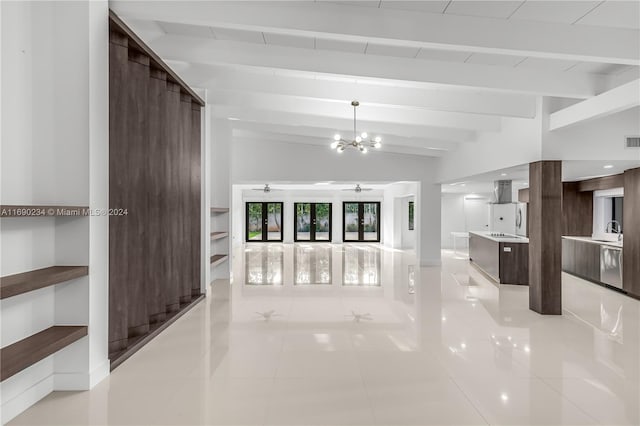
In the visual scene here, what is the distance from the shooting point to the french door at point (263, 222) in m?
18.0

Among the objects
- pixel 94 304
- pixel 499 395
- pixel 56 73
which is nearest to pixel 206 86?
pixel 56 73

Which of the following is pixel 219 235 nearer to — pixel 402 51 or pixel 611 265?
pixel 402 51

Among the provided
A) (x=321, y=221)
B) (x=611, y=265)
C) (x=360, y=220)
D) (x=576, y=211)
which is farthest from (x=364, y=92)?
(x=321, y=221)

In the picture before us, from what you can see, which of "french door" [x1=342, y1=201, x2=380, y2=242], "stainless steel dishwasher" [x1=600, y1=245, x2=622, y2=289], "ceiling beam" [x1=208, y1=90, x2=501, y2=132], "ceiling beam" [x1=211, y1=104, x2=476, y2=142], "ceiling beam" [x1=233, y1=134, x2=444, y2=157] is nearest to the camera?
"ceiling beam" [x1=208, y1=90, x2=501, y2=132]

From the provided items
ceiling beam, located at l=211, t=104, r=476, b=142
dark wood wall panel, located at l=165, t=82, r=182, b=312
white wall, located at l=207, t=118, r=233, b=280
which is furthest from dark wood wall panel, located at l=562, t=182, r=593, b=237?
dark wood wall panel, located at l=165, t=82, r=182, b=312

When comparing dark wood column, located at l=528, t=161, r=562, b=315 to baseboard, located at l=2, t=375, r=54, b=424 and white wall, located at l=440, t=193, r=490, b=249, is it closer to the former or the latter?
baseboard, located at l=2, t=375, r=54, b=424

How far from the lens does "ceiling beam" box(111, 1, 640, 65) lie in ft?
11.3

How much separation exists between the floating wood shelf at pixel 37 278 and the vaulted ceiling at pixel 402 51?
7.71 ft

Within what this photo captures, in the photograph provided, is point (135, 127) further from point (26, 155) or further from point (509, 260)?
point (509, 260)

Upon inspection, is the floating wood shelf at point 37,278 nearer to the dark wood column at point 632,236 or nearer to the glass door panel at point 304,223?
the dark wood column at point 632,236

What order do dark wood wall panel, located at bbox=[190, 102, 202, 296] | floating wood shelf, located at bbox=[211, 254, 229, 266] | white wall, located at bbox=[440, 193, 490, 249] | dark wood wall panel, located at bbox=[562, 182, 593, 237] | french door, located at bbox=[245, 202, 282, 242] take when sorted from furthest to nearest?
french door, located at bbox=[245, 202, 282, 242] → white wall, located at bbox=[440, 193, 490, 249] → dark wood wall panel, located at bbox=[562, 182, 593, 237] → floating wood shelf, located at bbox=[211, 254, 229, 266] → dark wood wall panel, located at bbox=[190, 102, 202, 296]

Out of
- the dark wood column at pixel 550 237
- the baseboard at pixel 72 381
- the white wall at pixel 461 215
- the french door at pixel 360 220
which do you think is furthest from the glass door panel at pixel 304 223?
the baseboard at pixel 72 381

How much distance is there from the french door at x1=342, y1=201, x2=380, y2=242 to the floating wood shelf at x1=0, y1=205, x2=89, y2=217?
15.0 metres

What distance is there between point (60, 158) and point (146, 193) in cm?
119
